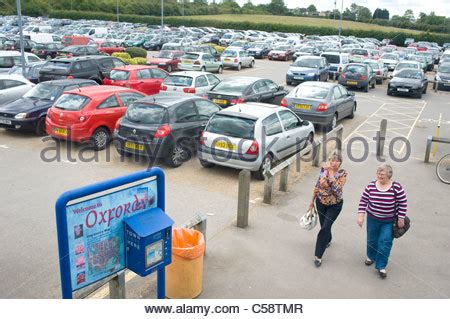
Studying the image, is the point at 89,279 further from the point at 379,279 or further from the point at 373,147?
the point at 373,147

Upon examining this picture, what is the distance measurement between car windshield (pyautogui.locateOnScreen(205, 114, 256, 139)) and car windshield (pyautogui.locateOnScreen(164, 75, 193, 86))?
6848 millimetres

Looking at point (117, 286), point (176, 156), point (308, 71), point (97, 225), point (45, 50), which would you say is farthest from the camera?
point (45, 50)

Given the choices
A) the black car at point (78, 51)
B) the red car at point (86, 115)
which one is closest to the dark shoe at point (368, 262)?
the red car at point (86, 115)

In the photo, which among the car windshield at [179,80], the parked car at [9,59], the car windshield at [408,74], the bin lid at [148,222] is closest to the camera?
the bin lid at [148,222]

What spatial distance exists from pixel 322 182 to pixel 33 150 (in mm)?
8471

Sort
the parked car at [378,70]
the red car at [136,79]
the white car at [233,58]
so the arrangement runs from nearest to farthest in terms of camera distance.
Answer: the red car at [136,79] < the parked car at [378,70] < the white car at [233,58]

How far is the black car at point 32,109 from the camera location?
12430 millimetres

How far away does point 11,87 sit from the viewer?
49.2ft

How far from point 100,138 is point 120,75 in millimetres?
6339

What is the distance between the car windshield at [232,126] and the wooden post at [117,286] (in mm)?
5528

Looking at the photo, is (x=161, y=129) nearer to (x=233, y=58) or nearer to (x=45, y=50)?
(x=233, y=58)

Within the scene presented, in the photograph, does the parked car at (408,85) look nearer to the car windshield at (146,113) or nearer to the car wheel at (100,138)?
the car windshield at (146,113)

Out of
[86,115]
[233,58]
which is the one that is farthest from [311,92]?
[233,58]

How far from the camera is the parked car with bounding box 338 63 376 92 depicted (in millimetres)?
23703
